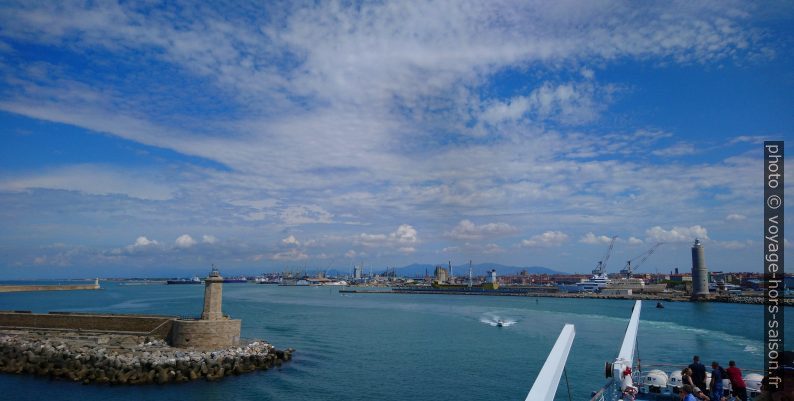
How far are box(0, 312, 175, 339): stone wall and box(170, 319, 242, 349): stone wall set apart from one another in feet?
6.01

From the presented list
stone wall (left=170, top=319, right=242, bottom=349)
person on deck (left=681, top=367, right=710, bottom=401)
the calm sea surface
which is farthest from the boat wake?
person on deck (left=681, top=367, right=710, bottom=401)

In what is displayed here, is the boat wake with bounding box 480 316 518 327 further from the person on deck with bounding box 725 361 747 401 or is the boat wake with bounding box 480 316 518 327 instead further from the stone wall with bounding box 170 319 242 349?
the person on deck with bounding box 725 361 747 401

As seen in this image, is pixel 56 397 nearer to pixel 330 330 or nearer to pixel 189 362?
pixel 189 362

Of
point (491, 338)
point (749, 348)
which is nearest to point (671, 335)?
point (749, 348)

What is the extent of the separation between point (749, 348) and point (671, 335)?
7.26 metres

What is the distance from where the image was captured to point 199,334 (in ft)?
91.4

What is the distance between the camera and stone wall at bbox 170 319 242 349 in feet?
91.5

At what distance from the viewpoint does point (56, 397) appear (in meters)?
21.8

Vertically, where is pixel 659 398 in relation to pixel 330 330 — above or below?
above

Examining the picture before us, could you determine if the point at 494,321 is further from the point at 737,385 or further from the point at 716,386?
the point at 716,386

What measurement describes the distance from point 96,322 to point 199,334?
906 cm

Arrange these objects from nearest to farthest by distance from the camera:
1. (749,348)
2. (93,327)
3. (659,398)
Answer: (659,398) → (93,327) → (749,348)

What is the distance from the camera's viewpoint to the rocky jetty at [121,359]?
24094 mm

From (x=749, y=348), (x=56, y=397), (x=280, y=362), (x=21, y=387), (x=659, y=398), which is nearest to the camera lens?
(x=659, y=398)
